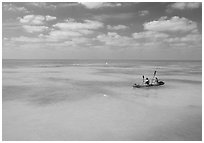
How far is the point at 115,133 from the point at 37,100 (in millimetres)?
8973

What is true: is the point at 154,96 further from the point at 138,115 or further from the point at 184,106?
the point at 138,115

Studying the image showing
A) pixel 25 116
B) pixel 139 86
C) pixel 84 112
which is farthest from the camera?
pixel 139 86

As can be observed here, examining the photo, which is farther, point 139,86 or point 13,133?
point 139,86

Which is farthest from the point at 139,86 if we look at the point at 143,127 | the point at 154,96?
the point at 143,127

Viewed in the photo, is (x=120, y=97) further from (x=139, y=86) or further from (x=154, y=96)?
(x=139, y=86)

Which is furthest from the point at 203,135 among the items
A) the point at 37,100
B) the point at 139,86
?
the point at 139,86

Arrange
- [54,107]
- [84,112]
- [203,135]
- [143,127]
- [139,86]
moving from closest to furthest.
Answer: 1. [203,135]
2. [143,127]
3. [84,112]
4. [54,107]
5. [139,86]

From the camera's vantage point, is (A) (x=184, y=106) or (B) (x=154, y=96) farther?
(B) (x=154, y=96)

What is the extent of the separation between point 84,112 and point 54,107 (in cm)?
244

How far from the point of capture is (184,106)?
1673cm

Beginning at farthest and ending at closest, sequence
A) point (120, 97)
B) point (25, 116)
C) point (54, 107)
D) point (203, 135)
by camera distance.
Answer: point (120, 97) < point (54, 107) < point (25, 116) < point (203, 135)

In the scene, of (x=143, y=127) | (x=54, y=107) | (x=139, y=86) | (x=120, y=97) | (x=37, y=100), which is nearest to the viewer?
(x=143, y=127)

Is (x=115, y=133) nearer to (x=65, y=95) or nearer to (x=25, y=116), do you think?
(x=25, y=116)

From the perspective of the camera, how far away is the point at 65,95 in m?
20.7
